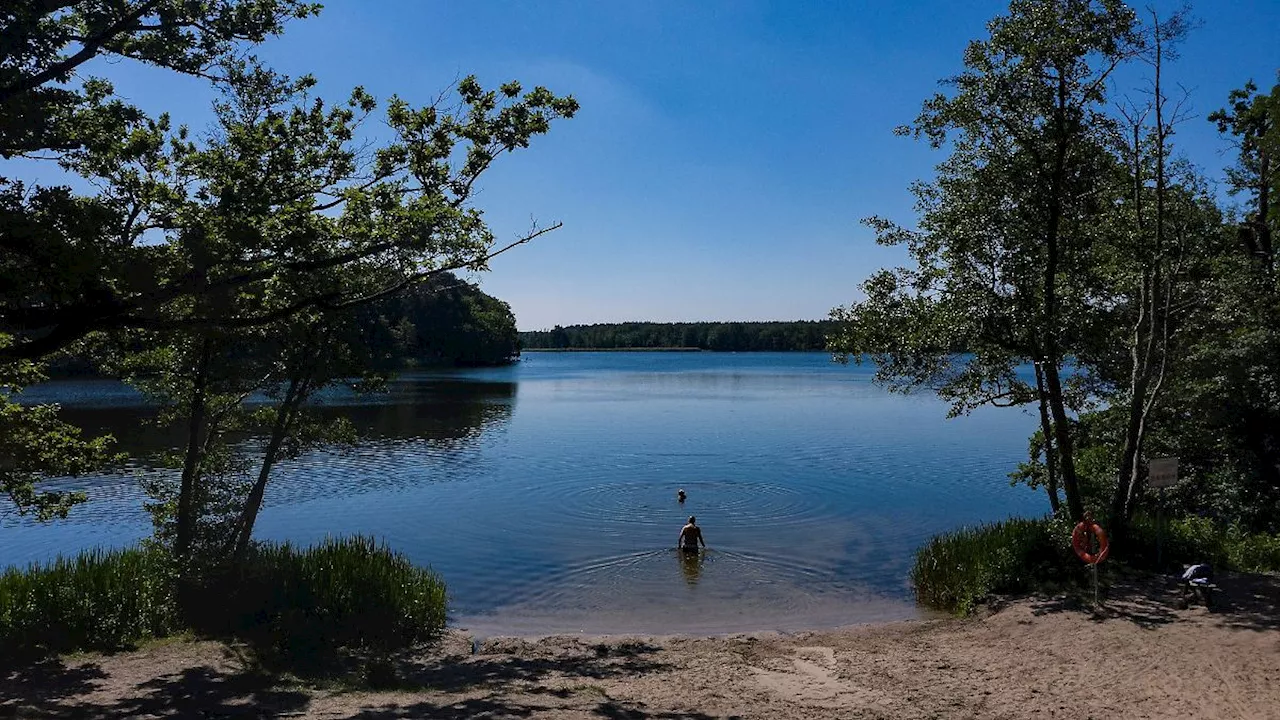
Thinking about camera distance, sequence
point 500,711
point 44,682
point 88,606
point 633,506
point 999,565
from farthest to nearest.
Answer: point 633,506, point 999,565, point 88,606, point 44,682, point 500,711

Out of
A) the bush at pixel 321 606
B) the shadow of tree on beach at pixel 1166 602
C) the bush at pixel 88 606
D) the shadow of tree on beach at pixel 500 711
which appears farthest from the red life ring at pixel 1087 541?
the bush at pixel 88 606

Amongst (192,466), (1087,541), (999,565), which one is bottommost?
(999,565)

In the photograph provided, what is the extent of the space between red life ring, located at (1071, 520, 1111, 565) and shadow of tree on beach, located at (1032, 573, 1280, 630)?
707 mm

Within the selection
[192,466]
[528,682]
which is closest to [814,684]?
[528,682]

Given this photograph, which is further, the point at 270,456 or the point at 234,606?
the point at 270,456

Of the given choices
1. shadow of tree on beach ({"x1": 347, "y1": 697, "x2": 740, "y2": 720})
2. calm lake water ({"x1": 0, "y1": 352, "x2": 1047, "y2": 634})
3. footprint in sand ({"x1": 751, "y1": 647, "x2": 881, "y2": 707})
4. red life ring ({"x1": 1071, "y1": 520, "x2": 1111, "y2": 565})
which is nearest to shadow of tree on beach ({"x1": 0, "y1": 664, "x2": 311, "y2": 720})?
shadow of tree on beach ({"x1": 347, "y1": 697, "x2": 740, "y2": 720})

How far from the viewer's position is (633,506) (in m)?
29.4

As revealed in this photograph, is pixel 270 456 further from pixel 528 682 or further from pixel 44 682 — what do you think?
pixel 528 682

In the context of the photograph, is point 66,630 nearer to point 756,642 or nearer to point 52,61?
point 52,61

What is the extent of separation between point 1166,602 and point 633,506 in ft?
60.8

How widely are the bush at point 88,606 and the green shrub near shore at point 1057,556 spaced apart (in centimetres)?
1398

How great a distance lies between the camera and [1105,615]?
12547 mm

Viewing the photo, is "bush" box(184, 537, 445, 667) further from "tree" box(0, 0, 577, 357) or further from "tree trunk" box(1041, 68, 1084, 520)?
"tree trunk" box(1041, 68, 1084, 520)

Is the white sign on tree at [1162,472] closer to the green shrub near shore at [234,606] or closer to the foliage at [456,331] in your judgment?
the green shrub near shore at [234,606]
